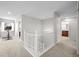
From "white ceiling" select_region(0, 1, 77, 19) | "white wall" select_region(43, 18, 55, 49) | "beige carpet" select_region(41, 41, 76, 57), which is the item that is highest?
"white ceiling" select_region(0, 1, 77, 19)

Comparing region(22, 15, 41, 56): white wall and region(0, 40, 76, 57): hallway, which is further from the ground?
region(22, 15, 41, 56): white wall

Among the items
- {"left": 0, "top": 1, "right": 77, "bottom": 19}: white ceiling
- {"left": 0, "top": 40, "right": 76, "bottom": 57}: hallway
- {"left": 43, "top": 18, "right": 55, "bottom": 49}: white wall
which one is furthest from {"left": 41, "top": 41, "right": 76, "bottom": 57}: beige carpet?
{"left": 0, "top": 1, "right": 77, "bottom": 19}: white ceiling

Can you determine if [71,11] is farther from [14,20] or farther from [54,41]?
[14,20]

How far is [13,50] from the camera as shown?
1996 millimetres

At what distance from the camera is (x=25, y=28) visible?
6.34ft

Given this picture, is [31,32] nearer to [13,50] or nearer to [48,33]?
[48,33]

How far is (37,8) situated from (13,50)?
1213 mm

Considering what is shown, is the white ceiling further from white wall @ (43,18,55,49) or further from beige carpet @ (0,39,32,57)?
beige carpet @ (0,39,32,57)

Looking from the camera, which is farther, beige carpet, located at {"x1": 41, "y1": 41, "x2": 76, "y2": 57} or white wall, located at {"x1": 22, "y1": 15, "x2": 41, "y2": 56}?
beige carpet, located at {"x1": 41, "y1": 41, "x2": 76, "y2": 57}

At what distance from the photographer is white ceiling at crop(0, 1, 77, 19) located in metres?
1.89

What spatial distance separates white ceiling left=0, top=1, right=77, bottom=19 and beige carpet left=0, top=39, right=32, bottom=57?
67 centimetres

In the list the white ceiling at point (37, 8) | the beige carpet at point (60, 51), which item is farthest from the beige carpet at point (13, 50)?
the white ceiling at point (37, 8)

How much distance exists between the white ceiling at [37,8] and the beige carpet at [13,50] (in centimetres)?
67

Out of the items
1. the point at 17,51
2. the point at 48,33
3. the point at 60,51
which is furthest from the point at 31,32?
the point at 60,51
